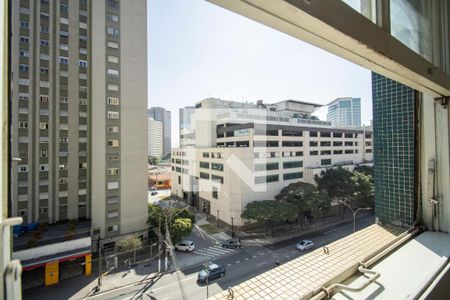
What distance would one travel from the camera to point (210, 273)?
5.90m

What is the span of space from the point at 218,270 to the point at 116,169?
501 centimetres

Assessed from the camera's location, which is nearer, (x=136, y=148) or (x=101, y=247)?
(x=101, y=247)

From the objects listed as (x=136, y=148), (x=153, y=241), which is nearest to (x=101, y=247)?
(x=153, y=241)

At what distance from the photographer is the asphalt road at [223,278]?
206 inches

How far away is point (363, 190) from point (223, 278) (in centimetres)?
924

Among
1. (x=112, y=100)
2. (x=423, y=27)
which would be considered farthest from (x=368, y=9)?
(x=112, y=100)

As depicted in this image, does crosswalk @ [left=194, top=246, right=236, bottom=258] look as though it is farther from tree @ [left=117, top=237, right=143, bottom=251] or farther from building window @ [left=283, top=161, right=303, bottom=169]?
building window @ [left=283, top=161, right=303, bottom=169]

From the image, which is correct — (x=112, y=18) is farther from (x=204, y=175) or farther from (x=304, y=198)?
(x=304, y=198)

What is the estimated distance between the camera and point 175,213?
8.00m

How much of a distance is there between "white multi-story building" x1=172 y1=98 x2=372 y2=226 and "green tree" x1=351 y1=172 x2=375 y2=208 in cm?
170

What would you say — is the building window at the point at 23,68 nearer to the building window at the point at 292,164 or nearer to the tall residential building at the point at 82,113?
the tall residential building at the point at 82,113

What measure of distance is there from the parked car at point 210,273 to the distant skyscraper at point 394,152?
539 cm

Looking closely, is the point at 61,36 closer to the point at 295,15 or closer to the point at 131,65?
the point at 131,65

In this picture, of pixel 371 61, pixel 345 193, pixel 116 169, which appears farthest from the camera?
pixel 345 193
